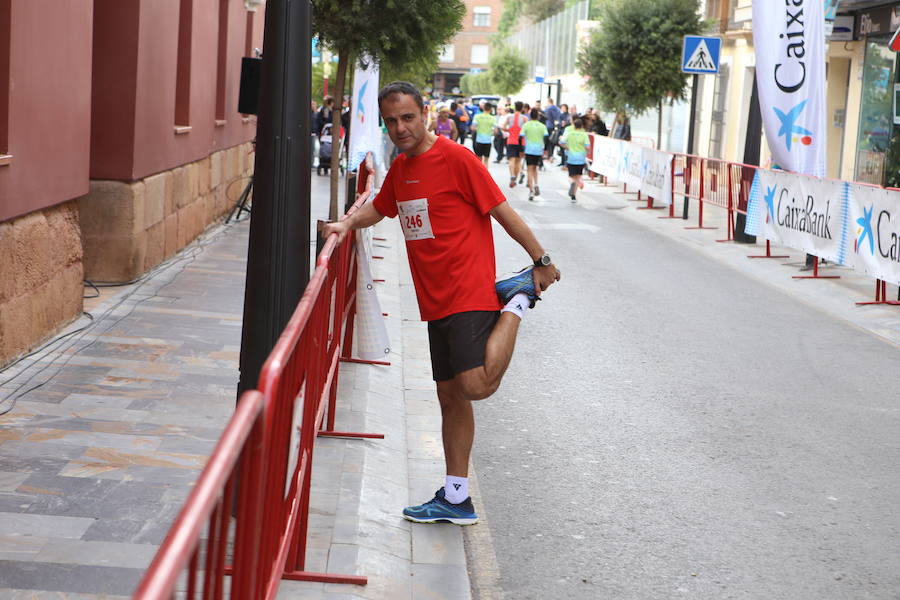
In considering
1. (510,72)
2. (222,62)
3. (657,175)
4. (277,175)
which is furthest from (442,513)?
(510,72)

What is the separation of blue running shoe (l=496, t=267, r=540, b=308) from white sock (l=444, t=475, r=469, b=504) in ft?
2.71

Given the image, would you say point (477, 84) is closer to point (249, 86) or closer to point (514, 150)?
point (514, 150)

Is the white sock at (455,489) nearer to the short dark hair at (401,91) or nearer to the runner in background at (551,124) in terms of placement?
the short dark hair at (401,91)

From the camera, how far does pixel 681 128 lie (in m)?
39.4

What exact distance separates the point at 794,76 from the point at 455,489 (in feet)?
33.5

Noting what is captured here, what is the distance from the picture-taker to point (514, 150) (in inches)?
1097

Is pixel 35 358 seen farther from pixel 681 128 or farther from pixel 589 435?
pixel 681 128

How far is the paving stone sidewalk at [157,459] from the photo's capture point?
15.4 feet

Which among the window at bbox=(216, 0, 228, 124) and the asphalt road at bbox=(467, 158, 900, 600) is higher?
the window at bbox=(216, 0, 228, 124)

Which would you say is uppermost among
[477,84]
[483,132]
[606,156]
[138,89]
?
[477,84]

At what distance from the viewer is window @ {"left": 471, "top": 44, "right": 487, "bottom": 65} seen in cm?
12450

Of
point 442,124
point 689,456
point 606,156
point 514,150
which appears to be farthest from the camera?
point 442,124

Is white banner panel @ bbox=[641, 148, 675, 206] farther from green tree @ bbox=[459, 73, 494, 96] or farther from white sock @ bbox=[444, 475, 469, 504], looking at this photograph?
green tree @ bbox=[459, 73, 494, 96]

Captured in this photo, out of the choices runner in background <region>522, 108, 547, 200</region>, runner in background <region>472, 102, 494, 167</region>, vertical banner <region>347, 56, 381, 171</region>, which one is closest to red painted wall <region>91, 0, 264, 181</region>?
vertical banner <region>347, 56, 381, 171</region>
